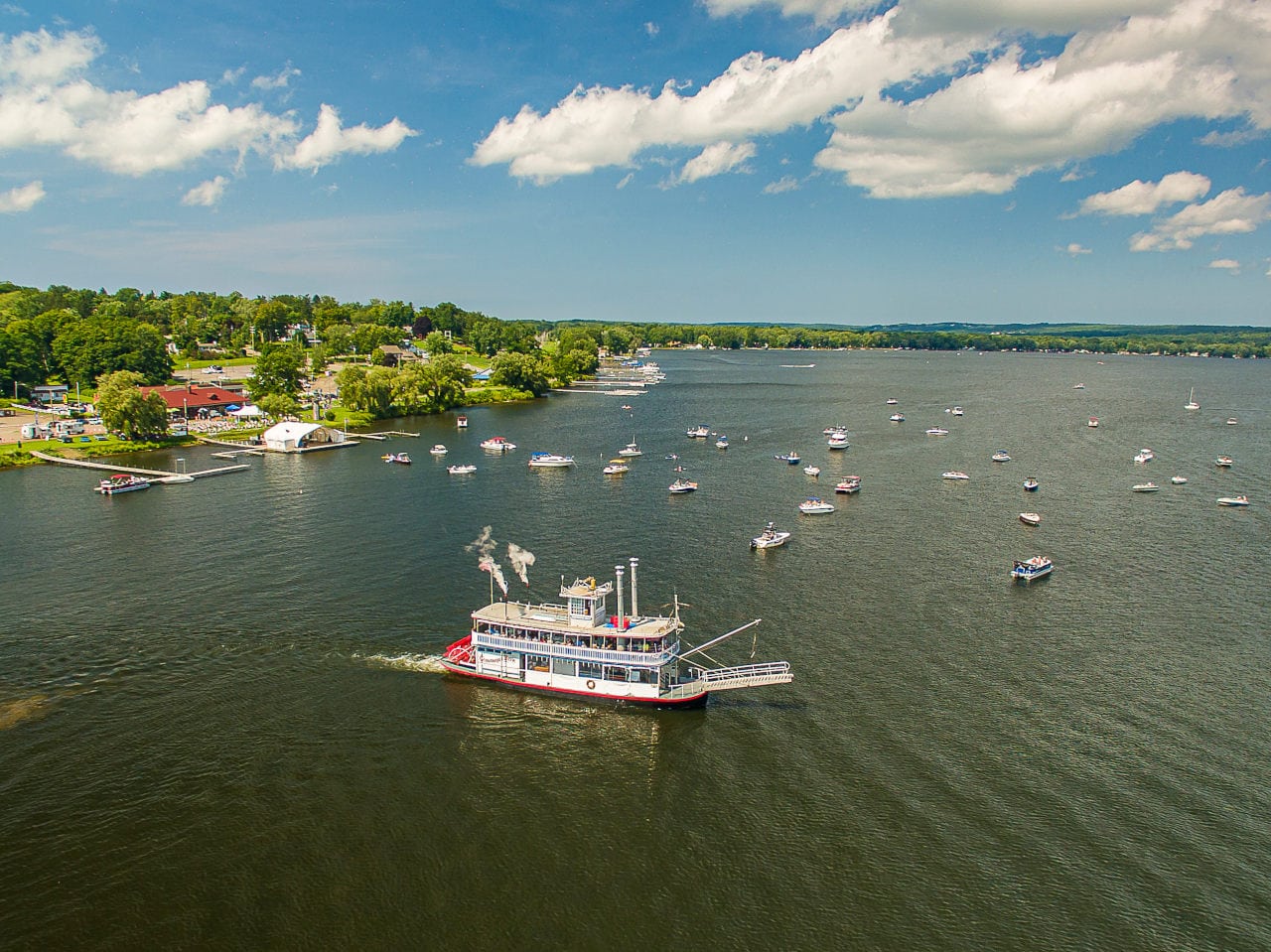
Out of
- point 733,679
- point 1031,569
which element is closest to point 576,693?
point 733,679

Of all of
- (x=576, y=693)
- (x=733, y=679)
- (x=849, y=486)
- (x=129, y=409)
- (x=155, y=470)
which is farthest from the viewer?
Answer: (x=129, y=409)

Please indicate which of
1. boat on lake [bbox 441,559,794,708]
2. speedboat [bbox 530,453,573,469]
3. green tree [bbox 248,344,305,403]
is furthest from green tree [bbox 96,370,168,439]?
boat on lake [bbox 441,559,794,708]

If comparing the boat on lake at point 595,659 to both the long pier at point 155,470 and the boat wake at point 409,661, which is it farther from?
the long pier at point 155,470

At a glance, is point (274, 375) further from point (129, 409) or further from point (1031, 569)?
point (1031, 569)

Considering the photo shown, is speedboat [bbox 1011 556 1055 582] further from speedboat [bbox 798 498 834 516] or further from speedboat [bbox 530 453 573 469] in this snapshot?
speedboat [bbox 530 453 573 469]

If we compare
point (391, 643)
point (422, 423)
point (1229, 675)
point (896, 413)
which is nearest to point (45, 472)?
point (422, 423)
